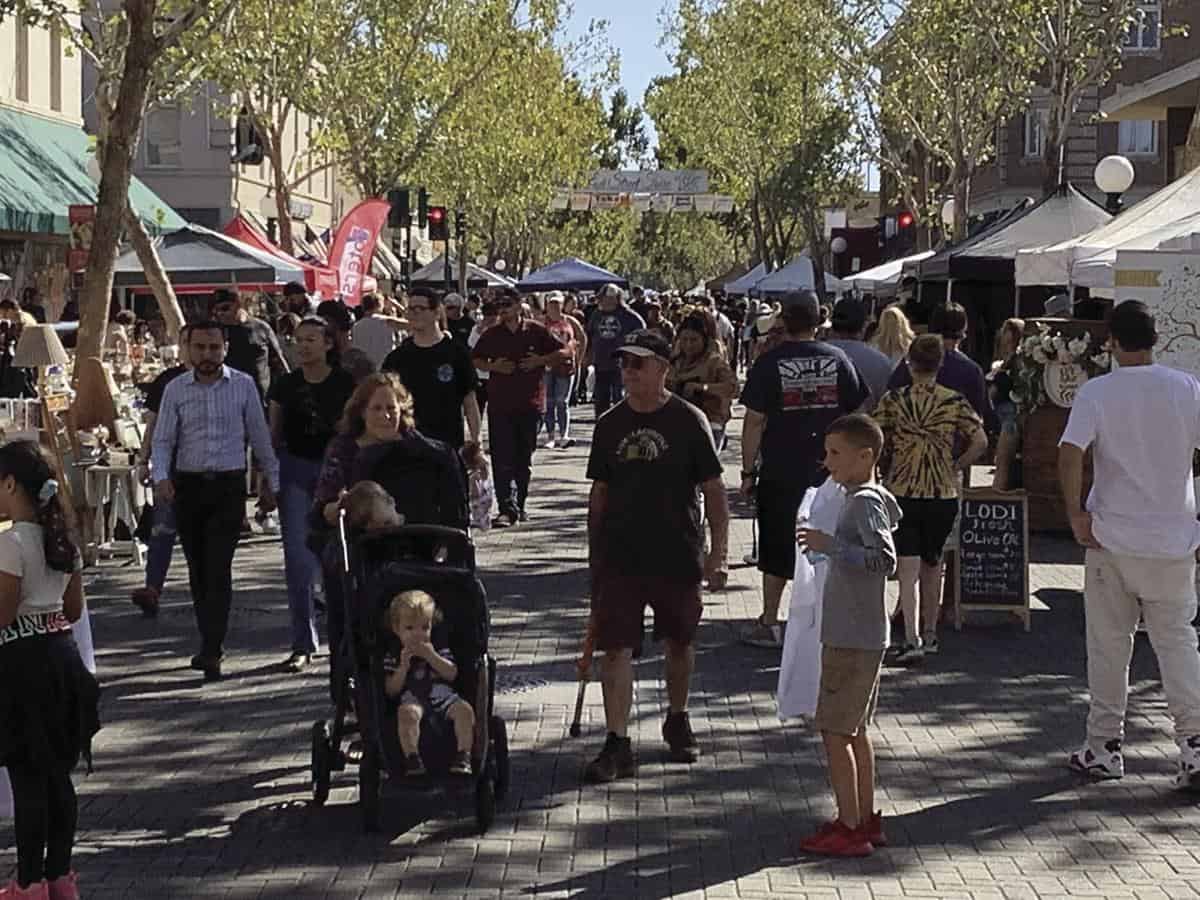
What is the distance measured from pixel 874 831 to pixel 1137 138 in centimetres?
4772

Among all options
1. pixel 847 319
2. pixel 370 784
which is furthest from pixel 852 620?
pixel 847 319

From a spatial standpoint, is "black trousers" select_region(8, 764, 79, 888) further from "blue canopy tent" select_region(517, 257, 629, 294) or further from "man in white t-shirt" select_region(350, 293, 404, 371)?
"blue canopy tent" select_region(517, 257, 629, 294)

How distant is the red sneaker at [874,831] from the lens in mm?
7125

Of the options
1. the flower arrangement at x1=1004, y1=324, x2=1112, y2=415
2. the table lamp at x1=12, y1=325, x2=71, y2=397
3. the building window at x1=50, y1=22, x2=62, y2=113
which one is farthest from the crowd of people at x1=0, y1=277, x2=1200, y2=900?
the building window at x1=50, y1=22, x2=62, y2=113

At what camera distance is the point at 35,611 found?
612 cm

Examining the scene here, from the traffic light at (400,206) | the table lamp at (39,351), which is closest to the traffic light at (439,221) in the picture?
the traffic light at (400,206)

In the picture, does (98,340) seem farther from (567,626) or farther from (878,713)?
(878,713)

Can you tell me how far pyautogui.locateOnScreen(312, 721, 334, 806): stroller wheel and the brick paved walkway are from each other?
→ 101 mm

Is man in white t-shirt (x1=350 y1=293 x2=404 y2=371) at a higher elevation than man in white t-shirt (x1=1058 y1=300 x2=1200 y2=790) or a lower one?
higher

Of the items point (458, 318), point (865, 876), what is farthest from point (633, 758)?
point (458, 318)

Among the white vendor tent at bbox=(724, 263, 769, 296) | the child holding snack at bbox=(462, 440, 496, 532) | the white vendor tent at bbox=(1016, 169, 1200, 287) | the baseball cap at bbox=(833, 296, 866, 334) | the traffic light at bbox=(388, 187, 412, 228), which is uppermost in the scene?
the traffic light at bbox=(388, 187, 412, 228)

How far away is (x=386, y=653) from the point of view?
24.0 feet

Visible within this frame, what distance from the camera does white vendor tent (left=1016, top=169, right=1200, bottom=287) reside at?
14.2 m

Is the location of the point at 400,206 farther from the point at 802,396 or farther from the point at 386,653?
the point at 386,653
